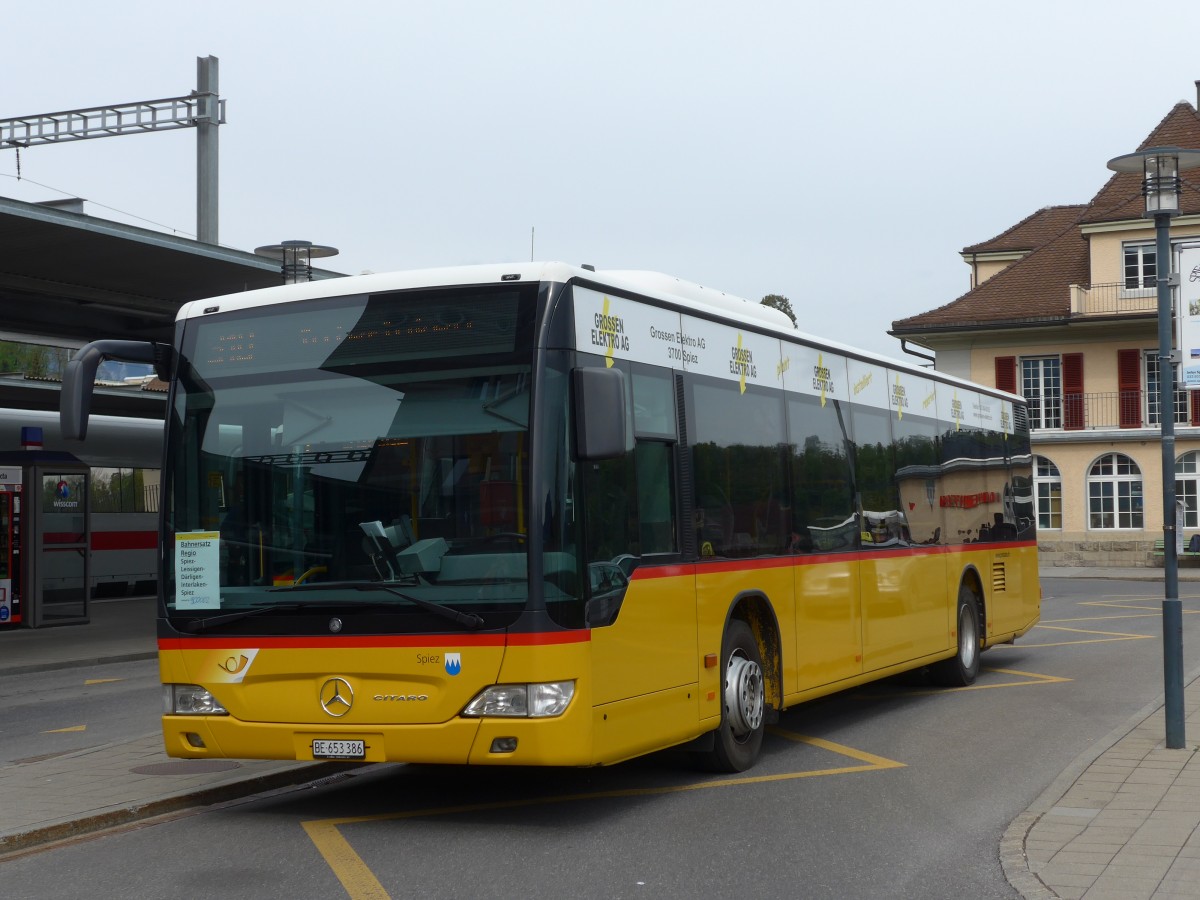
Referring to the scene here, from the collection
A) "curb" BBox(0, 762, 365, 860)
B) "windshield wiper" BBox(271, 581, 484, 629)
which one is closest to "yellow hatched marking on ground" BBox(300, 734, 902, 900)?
"curb" BBox(0, 762, 365, 860)

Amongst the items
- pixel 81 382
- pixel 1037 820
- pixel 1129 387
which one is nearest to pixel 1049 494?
pixel 1129 387

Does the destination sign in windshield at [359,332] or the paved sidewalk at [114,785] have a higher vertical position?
the destination sign in windshield at [359,332]

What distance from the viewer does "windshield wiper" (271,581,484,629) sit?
25.0ft

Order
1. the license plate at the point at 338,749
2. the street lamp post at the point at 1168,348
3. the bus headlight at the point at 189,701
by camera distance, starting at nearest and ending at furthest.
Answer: the license plate at the point at 338,749
the bus headlight at the point at 189,701
the street lamp post at the point at 1168,348

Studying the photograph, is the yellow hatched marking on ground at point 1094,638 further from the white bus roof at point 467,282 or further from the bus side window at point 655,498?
Result: the bus side window at point 655,498

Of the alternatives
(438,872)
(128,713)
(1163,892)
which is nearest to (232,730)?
(438,872)

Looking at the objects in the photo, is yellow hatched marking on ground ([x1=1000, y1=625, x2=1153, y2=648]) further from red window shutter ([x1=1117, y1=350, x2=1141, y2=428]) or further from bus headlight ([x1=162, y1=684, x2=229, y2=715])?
red window shutter ([x1=1117, y1=350, x2=1141, y2=428])

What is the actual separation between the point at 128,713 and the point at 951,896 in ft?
31.6

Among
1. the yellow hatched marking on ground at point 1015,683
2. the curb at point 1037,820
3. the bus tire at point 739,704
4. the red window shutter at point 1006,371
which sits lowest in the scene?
the yellow hatched marking on ground at point 1015,683

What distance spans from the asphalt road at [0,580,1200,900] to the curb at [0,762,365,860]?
15cm

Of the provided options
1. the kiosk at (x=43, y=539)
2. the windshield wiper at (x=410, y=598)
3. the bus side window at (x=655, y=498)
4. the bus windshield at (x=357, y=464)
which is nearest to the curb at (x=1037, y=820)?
the bus side window at (x=655, y=498)

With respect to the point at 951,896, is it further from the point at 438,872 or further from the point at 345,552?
the point at 345,552

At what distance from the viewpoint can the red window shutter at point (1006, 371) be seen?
51.2m

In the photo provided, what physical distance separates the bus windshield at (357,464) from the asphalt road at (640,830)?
116 cm
